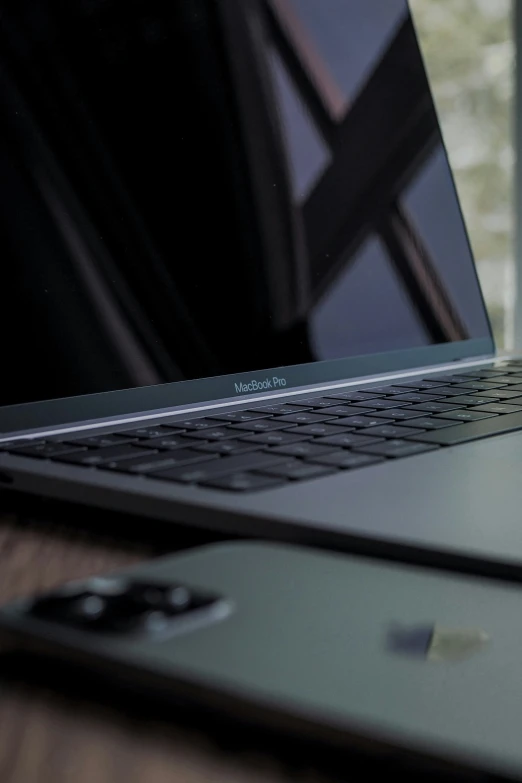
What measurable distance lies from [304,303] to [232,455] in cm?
33

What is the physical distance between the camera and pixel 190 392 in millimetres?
668

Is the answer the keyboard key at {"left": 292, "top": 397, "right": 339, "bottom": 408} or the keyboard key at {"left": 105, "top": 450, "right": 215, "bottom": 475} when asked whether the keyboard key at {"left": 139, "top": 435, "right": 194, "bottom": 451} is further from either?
the keyboard key at {"left": 292, "top": 397, "right": 339, "bottom": 408}

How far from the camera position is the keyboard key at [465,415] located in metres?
0.60

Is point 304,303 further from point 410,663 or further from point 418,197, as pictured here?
point 410,663

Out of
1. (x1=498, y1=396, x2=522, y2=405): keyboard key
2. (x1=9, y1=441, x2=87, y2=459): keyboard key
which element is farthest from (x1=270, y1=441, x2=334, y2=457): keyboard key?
(x1=498, y1=396, x2=522, y2=405): keyboard key

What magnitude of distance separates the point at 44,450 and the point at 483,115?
1318 millimetres

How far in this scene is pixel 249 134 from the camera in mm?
773

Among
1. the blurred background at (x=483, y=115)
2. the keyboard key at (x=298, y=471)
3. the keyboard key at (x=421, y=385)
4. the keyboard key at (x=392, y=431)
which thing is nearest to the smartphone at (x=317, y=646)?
the keyboard key at (x=298, y=471)

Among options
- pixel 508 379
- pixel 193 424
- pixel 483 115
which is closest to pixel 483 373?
pixel 508 379

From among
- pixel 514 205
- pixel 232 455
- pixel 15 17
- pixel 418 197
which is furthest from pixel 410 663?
pixel 514 205

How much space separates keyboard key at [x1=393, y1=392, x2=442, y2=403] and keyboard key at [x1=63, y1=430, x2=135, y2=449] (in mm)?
204

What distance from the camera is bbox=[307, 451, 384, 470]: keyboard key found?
0.46 meters

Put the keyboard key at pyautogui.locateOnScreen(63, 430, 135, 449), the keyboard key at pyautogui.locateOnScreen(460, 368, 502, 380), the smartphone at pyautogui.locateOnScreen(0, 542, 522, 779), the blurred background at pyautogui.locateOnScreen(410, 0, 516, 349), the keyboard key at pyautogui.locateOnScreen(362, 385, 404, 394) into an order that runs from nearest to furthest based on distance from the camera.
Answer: the smartphone at pyautogui.locateOnScreen(0, 542, 522, 779)
the keyboard key at pyautogui.locateOnScreen(63, 430, 135, 449)
the keyboard key at pyautogui.locateOnScreen(362, 385, 404, 394)
the keyboard key at pyautogui.locateOnScreen(460, 368, 502, 380)
the blurred background at pyautogui.locateOnScreen(410, 0, 516, 349)

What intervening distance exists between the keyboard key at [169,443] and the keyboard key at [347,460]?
78 mm
